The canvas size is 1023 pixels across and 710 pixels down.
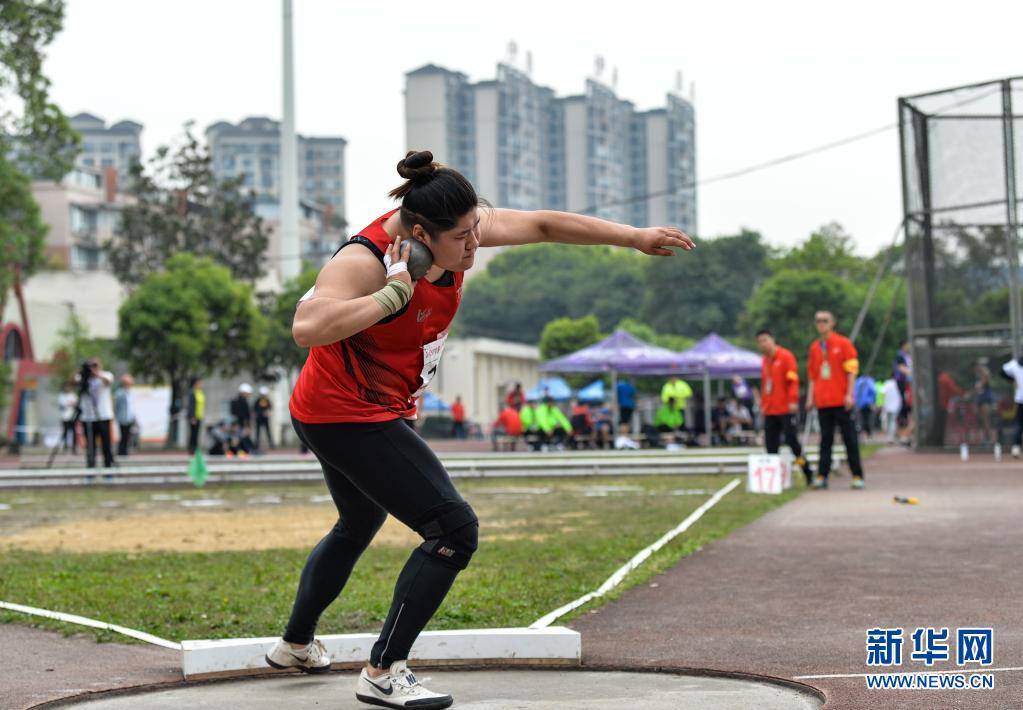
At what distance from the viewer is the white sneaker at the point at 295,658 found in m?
5.34

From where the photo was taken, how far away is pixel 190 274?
49531mm

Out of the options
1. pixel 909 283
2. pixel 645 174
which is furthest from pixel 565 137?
pixel 909 283

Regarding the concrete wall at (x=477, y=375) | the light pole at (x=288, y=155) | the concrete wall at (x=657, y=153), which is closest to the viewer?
the light pole at (x=288, y=155)

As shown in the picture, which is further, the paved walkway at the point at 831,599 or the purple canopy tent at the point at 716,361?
the purple canopy tent at the point at 716,361

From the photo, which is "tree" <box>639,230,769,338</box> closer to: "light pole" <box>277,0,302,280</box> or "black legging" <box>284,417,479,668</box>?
"light pole" <box>277,0,302,280</box>

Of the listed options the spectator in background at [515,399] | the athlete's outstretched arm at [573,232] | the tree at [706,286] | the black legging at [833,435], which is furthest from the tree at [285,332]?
the athlete's outstretched arm at [573,232]

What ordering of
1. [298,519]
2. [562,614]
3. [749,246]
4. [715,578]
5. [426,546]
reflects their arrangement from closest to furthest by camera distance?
[426,546]
[562,614]
[715,578]
[298,519]
[749,246]

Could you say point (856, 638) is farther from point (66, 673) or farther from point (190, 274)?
→ point (190, 274)

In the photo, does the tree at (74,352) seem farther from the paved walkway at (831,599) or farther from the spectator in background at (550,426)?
the paved walkway at (831,599)

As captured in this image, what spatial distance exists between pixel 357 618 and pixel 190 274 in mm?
44101

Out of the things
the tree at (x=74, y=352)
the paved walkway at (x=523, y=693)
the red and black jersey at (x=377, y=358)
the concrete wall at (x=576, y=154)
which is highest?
the concrete wall at (x=576, y=154)

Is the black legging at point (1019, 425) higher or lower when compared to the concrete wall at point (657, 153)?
lower

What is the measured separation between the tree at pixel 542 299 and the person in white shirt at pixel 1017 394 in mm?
93470

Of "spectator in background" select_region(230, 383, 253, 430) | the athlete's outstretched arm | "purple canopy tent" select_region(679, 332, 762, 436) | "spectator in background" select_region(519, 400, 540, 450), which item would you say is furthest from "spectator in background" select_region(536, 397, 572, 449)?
the athlete's outstretched arm
